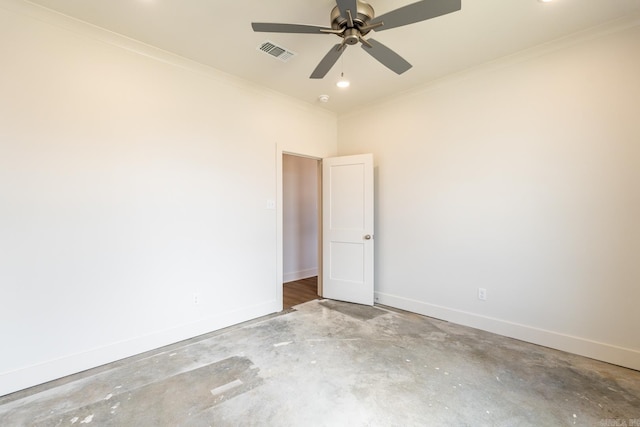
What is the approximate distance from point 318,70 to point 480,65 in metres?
1.88

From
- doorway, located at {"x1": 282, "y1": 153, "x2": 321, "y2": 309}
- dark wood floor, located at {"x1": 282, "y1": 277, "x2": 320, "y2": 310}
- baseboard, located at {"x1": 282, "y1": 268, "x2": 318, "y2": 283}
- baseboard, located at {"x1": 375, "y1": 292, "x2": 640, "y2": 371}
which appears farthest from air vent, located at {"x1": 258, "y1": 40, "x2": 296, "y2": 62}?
baseboard, located at {"x1": 282, "y1": 268, "x2": 318, "y2": 283}

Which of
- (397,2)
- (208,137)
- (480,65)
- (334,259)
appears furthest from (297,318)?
(480,65)

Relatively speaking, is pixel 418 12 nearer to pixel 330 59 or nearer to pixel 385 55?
pixel 385 55

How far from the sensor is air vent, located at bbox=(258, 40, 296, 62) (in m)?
2.63

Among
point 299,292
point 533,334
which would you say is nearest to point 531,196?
point 533,334

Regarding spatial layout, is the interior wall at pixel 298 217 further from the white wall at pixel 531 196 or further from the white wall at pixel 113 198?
the white wall at pixel 531 196

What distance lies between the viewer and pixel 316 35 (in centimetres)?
245

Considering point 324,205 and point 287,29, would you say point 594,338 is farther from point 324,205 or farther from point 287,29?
point 287,29

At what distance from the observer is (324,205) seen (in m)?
4.22

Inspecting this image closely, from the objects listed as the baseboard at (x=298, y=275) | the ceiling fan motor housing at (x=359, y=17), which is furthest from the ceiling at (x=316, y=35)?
the baseboard at (x=298, y=275)

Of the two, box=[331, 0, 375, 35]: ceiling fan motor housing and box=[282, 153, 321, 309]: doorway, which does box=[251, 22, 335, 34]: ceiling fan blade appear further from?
box=[282, 153, 321, 309]: doorway

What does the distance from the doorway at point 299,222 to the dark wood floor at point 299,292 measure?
0.02m

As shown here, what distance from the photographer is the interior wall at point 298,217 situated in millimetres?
5348

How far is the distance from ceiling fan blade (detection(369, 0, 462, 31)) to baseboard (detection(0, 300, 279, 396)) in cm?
308
